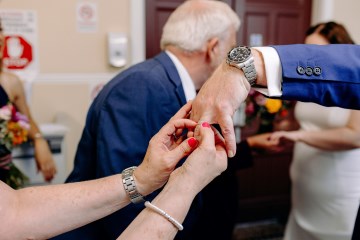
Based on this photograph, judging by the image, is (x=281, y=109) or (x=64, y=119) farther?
(x=64, y=119)

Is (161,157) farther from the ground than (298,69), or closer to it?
closer to it

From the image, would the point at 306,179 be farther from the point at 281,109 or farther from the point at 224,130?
the point at 224,130

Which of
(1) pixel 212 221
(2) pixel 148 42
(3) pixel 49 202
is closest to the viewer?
(3) pixel 49 202

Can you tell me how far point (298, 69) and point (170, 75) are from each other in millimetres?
567

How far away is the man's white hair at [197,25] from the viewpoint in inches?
52.8

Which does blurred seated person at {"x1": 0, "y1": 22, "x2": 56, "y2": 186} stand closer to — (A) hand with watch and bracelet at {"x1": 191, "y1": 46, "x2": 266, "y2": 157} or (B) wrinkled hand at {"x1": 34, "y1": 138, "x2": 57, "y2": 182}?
(B) wrinkled hand at {"x1": 34, "y1": 138, "x2": 57, "y2": 182}

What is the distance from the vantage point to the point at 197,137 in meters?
0.77

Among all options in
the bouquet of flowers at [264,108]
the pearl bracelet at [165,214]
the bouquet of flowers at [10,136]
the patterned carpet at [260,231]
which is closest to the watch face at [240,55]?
the pearl bracelet at [165,214]

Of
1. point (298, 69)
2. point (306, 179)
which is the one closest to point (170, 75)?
point (298, 69)

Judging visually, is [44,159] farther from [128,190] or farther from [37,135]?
[128,190]

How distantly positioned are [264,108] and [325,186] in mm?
490

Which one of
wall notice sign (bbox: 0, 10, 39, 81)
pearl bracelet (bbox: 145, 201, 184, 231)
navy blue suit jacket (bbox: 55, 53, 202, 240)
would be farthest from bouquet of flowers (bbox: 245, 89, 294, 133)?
wall notice sign (bbox: 0, 10, 39, 81)

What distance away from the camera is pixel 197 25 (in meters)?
1.35

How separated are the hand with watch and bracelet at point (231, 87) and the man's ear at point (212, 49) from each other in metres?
0.59
